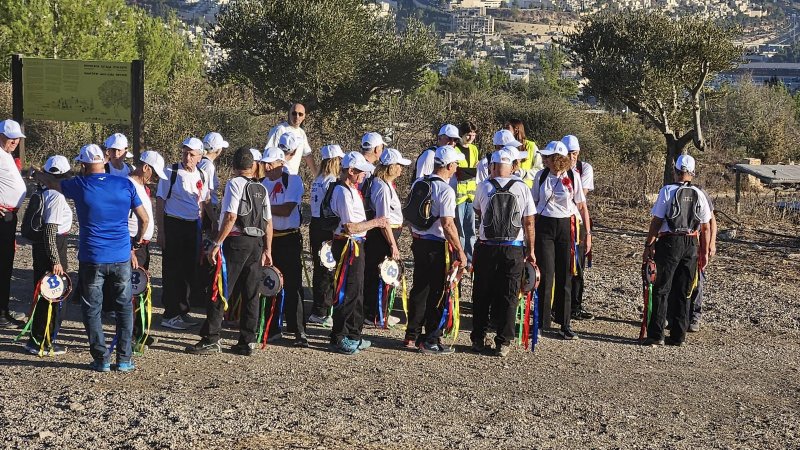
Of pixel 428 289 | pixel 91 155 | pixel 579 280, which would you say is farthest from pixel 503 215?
pixel 91 155

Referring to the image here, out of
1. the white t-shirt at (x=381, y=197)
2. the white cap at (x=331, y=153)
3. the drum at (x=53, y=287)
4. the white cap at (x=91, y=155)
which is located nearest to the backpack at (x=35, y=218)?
the drum at (x=53, y=287)

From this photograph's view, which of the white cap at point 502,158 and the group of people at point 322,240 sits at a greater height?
the white cap at point 502,158

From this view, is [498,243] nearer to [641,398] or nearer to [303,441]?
[641,398]

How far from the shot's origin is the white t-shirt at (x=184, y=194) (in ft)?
30.8

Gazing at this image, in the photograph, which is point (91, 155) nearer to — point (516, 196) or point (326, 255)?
point (326, 255)

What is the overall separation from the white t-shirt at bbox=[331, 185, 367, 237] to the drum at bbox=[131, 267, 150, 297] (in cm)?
165

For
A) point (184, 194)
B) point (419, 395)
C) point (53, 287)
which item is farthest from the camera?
point (184, 194)

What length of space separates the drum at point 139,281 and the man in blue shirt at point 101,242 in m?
0.44

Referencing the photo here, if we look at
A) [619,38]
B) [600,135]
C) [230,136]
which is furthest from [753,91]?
[230,136]

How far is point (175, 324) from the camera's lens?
31.8ft

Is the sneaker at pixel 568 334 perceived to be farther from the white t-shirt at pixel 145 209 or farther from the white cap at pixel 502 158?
the white t-shirt at pixel 145 209

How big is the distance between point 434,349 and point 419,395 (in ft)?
4.39

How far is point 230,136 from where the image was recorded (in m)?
23.0

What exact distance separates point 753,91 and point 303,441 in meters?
26.1
